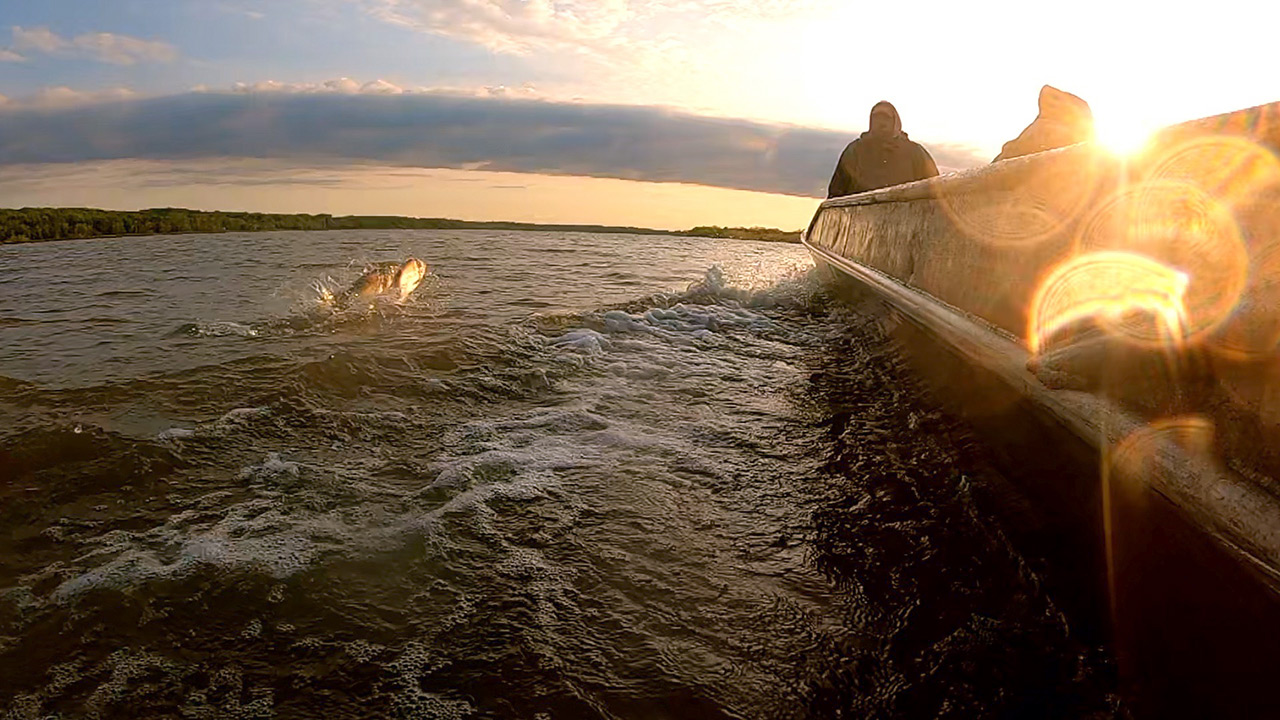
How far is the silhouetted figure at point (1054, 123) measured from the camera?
265 inches

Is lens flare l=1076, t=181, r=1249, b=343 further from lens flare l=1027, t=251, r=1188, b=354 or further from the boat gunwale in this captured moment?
the boat gunwale

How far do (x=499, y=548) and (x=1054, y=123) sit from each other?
7616 millimetres

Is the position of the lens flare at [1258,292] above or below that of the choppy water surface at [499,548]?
above

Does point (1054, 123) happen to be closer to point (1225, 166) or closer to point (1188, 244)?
point (1188, 244)

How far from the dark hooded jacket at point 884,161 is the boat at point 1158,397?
14121mm

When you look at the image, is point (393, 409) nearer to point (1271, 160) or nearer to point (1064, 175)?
point (1064, 175)

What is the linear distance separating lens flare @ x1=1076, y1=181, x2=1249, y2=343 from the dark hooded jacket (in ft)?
48.5

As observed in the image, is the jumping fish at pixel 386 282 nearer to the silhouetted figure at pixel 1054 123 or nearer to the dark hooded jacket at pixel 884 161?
Answer: the silhouetted figure at pixel 1054 123

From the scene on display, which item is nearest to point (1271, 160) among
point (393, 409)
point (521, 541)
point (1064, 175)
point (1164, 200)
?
point (1164, 200)

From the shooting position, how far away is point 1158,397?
1.54 m

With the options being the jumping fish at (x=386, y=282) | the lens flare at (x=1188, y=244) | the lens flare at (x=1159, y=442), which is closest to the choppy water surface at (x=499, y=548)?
the lens flare at (x=1159, y=442)

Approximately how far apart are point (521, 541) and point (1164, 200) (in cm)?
229

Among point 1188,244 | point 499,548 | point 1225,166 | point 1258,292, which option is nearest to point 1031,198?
point 1188,244

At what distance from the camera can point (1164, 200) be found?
1.67m
